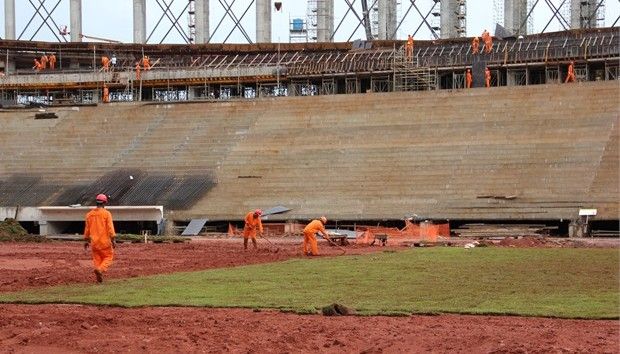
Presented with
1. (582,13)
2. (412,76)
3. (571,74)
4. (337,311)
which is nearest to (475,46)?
(412,76)

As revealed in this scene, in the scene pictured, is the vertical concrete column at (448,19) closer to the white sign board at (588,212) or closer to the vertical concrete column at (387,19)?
the vertical concrete column at (387,19)

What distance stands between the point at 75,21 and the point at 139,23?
5698 mm

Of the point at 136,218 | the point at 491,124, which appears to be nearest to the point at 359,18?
the point at 491,124

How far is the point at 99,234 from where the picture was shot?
66.1ft

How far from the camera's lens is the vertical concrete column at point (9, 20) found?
89875mm

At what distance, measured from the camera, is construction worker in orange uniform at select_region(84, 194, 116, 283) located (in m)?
20.1

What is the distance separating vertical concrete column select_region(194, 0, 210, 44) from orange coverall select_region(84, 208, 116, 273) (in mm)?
65492

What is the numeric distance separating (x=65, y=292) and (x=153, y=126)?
43.8 meters

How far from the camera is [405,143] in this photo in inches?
2096

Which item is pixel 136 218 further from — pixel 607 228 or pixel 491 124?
pixel 607 228

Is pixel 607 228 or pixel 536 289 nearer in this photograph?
pixel 536 289

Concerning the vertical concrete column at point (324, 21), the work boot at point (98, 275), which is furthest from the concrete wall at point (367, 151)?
the work boot at point (98, 275)

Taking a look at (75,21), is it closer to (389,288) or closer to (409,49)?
(409,49)

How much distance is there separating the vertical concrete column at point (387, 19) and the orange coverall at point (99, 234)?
206 feet
